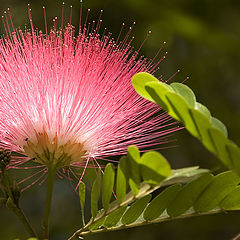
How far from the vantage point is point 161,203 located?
1374 millimetres

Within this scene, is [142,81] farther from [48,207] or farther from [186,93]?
[48,207]

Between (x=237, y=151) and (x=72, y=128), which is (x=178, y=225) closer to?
(x=72, y=128)

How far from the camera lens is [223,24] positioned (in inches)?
156

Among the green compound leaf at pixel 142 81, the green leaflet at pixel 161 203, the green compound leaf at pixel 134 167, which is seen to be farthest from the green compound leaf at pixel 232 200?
the green compound leaf at pixel 142 81

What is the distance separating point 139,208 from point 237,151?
0.39 m

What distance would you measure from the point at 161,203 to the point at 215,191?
151 millimetres

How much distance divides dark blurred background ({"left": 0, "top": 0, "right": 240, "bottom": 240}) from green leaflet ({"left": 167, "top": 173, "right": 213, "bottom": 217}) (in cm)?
205

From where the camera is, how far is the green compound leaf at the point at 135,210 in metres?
1.41

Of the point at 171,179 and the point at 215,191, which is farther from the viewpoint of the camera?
the point at 215,191

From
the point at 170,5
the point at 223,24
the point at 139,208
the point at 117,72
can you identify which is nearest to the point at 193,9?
the point at 170,5

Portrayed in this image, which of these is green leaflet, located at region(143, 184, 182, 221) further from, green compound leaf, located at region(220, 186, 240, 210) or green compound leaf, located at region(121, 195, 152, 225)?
green compound leaf, located at region(220, 186, 240, 210)

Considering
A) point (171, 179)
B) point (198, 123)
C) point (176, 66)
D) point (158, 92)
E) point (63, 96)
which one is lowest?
point (171, 179)

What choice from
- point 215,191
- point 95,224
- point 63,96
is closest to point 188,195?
point 215,191

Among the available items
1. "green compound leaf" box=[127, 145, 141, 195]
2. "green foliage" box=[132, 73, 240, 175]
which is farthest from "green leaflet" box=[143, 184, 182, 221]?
"green foliage" box=[132, 73, 240, 175]
